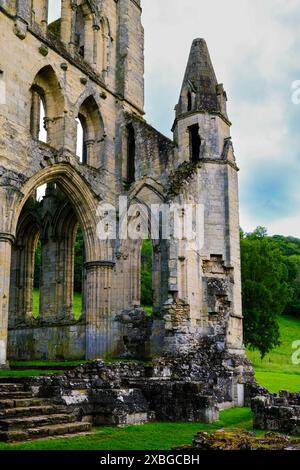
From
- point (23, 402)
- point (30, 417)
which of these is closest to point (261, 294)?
point (23, 402)

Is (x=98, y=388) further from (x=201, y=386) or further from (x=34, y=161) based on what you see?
(x=34, y=161)

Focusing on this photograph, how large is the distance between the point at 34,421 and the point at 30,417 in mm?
381

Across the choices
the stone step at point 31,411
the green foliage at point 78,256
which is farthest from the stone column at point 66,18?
the green foliage at point 78,256

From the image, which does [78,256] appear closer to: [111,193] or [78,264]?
[78,264]

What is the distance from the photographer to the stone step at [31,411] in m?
8.62

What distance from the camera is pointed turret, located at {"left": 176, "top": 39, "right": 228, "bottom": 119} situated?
18562mm

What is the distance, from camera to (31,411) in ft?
29.8

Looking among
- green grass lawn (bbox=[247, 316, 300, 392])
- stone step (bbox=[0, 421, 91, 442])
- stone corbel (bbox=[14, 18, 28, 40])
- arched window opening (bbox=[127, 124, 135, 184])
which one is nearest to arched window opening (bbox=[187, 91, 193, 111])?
arched window opening (bbox=[127, 124, 135, 184])

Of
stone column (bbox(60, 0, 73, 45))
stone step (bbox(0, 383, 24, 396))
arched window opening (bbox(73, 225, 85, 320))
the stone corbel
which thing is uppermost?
stone column (bbox(60, 0, 73, 45))

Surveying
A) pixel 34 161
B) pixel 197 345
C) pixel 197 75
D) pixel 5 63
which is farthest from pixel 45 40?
pixel 197 345

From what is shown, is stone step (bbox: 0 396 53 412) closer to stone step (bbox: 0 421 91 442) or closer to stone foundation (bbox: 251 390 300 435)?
stone step (bbox: 0 421 91 442)

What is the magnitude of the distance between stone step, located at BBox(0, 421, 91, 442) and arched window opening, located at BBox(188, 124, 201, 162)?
11253 millimetres

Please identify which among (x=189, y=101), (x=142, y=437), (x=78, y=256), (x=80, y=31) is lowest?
(x=142, y=437)

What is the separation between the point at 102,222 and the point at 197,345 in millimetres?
5338
